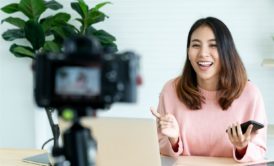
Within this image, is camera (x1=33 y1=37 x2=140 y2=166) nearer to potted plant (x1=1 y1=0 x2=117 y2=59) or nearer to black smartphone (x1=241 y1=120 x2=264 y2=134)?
black smartphone (x1=241 y1=120 x2=264 y2=134)

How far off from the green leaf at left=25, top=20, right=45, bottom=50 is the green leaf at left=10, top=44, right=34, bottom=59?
0.26ft

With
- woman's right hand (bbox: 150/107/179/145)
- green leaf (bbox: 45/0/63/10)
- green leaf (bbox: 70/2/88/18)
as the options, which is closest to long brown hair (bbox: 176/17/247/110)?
woman's right hand (bbox: 150/107/179/145)

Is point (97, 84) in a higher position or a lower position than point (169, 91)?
higher

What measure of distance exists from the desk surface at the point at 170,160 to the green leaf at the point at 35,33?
3.95 ft

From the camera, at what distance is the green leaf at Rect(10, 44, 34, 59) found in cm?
304

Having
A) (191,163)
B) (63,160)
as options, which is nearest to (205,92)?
(191,163)

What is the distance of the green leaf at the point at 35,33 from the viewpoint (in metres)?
2.94

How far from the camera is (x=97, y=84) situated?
653 millimetres

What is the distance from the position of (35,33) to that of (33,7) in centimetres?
21

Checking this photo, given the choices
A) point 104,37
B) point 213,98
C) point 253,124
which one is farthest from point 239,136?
point 104,37

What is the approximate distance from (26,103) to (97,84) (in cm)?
298

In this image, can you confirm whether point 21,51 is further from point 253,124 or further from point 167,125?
point 253,124

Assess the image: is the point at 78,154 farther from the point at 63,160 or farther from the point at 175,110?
the point at 175,110

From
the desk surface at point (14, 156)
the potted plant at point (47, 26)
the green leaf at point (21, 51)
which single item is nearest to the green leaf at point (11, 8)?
the potted plant at point (47, 26)
